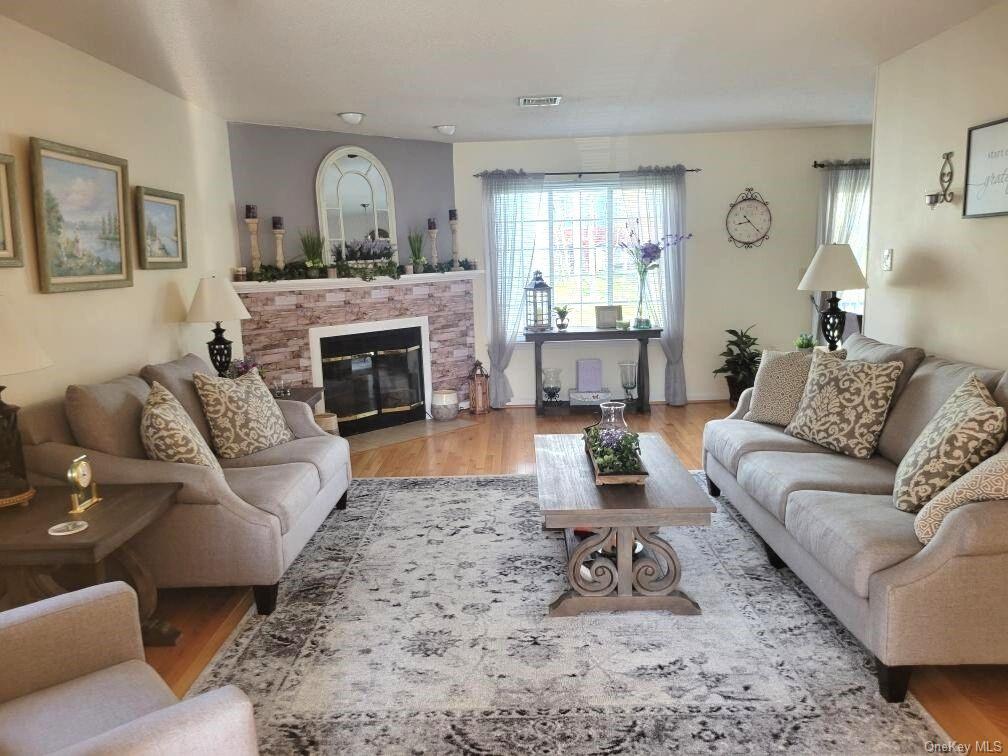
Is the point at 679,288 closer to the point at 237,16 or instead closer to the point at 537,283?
the point at 537,283

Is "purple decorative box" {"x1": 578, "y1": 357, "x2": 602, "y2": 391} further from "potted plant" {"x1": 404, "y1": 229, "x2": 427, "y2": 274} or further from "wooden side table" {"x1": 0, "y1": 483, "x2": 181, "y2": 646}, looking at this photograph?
"wooden side table" {"x1": 0, "y1": 483, "x2": 181, "y2": 646}

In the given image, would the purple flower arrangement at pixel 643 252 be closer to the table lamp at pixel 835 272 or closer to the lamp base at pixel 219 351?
the table lamp at pixel 835 272

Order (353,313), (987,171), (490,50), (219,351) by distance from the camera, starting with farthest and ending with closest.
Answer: (353,313)
(219,351)
(490,50)
(987,171)

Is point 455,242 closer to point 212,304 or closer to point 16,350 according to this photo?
point 212,304

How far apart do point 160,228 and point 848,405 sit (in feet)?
12.5

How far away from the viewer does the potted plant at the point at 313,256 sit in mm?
5676

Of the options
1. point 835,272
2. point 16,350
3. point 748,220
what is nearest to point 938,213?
point 835,272

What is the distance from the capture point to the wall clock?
263 inches

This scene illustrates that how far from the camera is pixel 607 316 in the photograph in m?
6.71

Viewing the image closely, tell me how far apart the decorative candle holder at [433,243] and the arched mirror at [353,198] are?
34cm

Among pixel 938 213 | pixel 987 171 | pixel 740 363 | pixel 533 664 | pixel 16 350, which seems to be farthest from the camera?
pixel 740 363

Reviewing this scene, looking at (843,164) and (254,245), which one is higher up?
(843,164)

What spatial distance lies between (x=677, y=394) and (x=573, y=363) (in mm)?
995

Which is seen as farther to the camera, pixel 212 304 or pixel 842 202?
pixel 842 202
